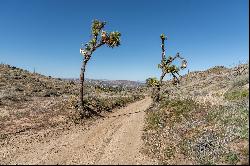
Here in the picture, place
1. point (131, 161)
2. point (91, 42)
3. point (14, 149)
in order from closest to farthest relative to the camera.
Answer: point (131, 161)
point (14, 149)
point (91, 42)

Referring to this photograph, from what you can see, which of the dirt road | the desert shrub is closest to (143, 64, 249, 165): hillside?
the desert shrub

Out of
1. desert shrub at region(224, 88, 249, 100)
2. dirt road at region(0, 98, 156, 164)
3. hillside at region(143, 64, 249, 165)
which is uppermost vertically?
desert shrub at region(224, 88, 249, 100)

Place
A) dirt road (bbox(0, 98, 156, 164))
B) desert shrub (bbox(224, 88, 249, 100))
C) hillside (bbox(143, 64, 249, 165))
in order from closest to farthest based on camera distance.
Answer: hillside (bbox(143, 64, 249, 165)), dirt road (bbox(0, 98, 156, 164)), desert shrub (bbox(224, 88, 249, 100))

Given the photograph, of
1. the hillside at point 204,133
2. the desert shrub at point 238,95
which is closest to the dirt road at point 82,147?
the hillside at point 204,133

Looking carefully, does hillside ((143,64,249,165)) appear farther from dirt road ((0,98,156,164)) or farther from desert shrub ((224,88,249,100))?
dirt road ((0,98,156,164))

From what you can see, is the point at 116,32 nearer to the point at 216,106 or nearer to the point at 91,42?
the point at 91,42

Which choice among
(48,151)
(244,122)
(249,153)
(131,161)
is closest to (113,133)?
(48,151)

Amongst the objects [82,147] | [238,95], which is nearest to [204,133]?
[238,95]

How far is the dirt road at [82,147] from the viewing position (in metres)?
17.5

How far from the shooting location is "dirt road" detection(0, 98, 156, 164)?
57.6ft

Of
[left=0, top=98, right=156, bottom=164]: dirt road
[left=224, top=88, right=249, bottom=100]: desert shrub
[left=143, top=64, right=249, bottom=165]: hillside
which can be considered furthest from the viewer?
[left=224, top=88, right=249, bottom=100]: desert shrub

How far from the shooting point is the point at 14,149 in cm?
2108

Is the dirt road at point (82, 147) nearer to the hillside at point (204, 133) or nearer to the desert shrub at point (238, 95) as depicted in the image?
the hillside at point (204, 133)

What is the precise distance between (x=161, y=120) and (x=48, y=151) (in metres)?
9.42
